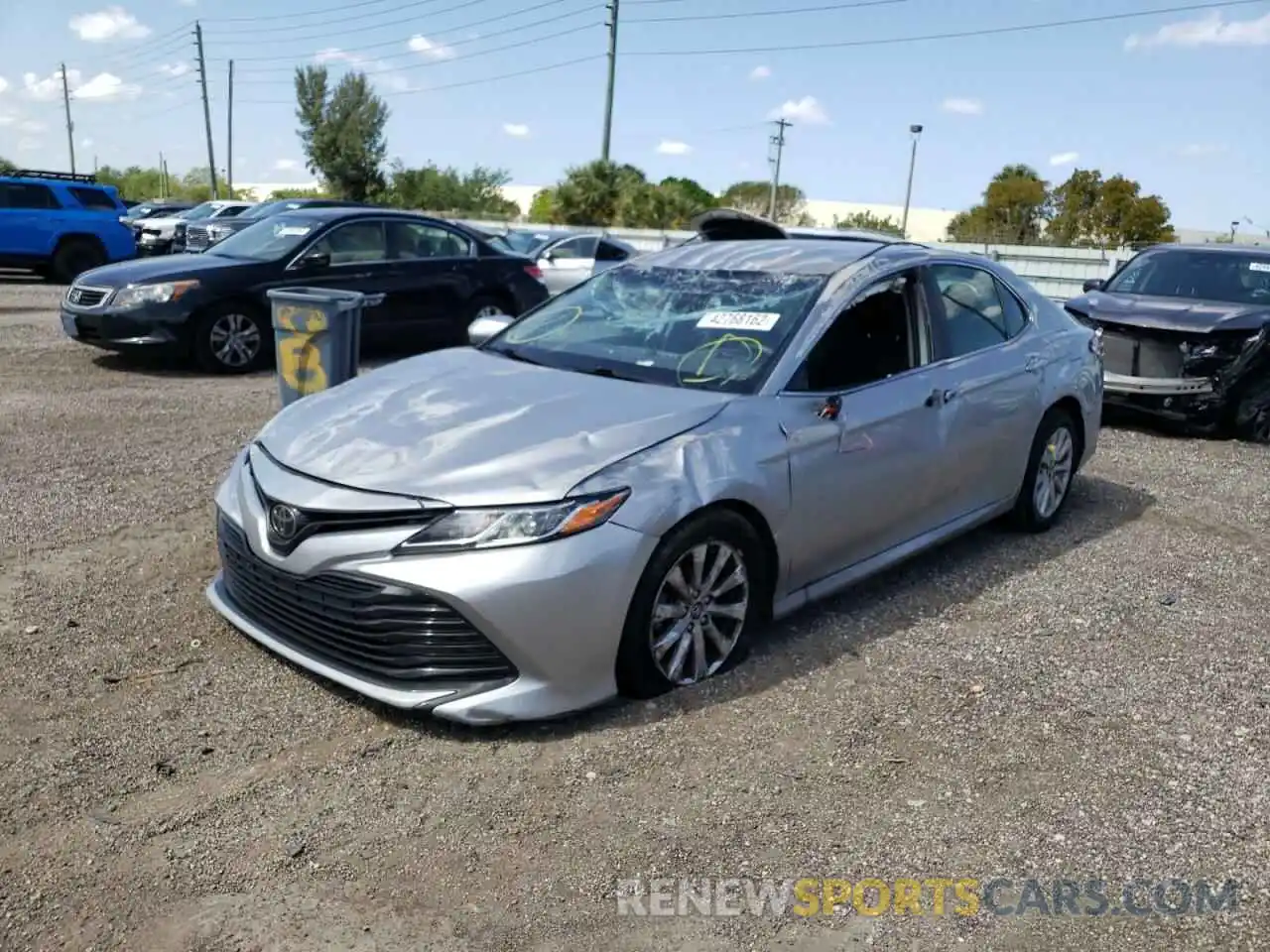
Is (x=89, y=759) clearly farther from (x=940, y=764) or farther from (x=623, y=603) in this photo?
(x=940, y=764)

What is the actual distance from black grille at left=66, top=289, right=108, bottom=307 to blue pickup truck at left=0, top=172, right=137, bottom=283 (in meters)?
10.1

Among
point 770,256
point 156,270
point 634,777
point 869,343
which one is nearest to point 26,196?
point 156,270

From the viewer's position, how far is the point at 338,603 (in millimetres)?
3400

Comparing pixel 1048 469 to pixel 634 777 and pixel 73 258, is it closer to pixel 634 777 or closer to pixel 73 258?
pixel 634 777

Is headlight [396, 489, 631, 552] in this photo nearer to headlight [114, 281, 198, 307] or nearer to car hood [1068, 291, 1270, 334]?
car hood [1068, 291, 1270, 334]

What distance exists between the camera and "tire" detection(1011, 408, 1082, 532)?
5.64 metres

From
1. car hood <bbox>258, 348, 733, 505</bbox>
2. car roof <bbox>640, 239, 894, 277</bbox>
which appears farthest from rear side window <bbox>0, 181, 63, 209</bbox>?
car hood <bbox>258, 348, 733, 505</bbox>

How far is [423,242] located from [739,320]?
707cm

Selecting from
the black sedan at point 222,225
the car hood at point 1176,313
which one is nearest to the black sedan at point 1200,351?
the car hood at point 1176,313

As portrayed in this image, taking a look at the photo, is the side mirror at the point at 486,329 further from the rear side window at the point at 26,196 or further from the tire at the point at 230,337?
the rear side window at the point at 26,196

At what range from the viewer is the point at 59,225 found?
18500 millimetres

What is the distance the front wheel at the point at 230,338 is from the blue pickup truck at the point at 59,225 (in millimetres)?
10650

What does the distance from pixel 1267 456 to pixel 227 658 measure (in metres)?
7.74

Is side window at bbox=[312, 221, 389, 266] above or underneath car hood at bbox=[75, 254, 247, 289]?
above
